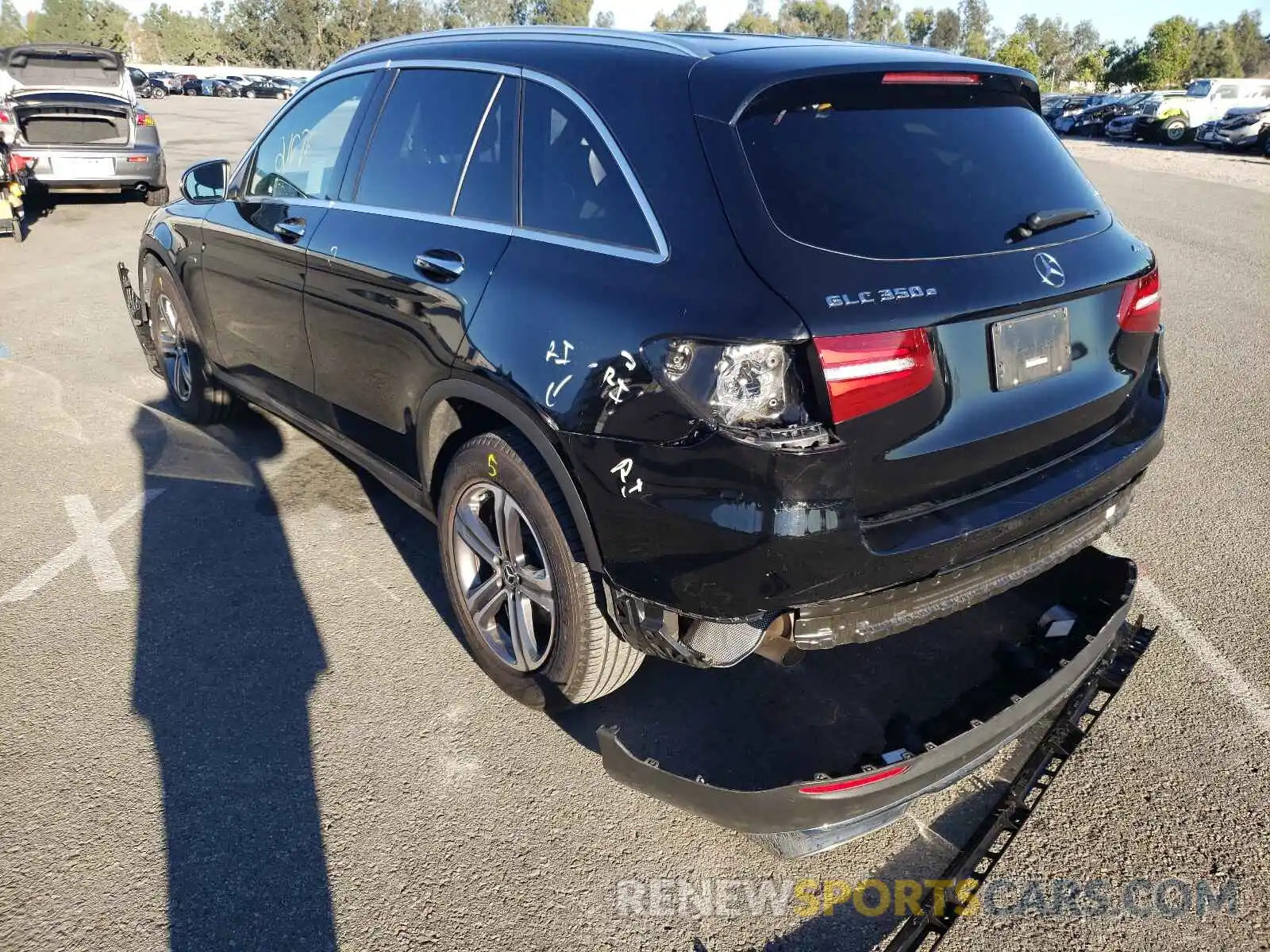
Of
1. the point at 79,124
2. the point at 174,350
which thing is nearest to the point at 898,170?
the point at 174,350

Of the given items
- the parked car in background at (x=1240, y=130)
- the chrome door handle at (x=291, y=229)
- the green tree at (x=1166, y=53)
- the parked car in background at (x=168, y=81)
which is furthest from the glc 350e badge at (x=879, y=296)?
the green tree at (x=1166, y=53)

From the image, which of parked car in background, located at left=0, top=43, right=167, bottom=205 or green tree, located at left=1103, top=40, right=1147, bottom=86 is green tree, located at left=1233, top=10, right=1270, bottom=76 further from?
parked car in background, located at left=0, top=43, right=167, bottom=205

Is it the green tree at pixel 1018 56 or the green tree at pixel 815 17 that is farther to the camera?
the green tree at pixel 815 17

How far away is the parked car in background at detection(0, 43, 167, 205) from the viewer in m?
11.6

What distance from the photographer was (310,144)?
3982 millimetres

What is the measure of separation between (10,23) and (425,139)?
166291 mm

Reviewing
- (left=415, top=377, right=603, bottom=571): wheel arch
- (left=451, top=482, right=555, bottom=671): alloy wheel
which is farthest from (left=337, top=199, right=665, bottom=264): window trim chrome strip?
(left=451, top=482, right=555, bottom=671): alloy wheel

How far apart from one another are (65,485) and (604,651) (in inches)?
134

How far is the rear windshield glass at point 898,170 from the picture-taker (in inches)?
90.3

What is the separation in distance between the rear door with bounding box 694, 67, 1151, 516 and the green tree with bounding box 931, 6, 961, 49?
364ft

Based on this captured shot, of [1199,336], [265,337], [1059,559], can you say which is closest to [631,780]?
[1059,559]

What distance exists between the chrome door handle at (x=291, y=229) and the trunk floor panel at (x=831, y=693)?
6.97 ft

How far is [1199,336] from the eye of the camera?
729cm

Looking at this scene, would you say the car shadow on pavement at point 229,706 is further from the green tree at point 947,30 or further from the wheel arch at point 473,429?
the green tree at point 947,30
